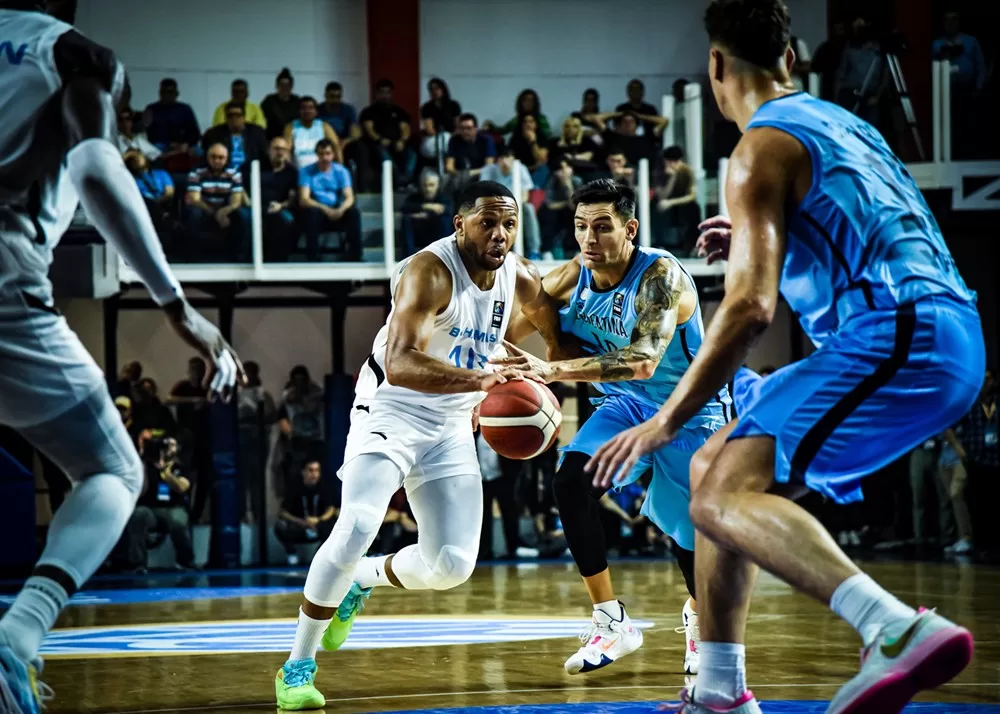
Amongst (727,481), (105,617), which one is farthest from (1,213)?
(105,617)

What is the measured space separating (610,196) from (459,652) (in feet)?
7.54

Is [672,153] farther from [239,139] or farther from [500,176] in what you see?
[239,139]

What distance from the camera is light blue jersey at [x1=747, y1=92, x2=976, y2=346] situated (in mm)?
3279

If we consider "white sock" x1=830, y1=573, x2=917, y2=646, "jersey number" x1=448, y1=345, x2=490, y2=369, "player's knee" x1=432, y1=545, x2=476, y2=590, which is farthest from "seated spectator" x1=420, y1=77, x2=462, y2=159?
"white sock" x1=830, y1=573, x2=917, y2=646

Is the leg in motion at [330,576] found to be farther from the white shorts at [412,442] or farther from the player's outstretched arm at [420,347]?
the player's outstretched arm at [420,347]

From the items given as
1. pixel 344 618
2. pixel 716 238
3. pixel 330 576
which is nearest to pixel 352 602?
pixel 344 618

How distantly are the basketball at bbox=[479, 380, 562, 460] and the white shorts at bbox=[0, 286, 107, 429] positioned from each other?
72.8 inches

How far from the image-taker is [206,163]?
12508 millimetres

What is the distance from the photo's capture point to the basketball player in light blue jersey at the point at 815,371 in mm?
3189

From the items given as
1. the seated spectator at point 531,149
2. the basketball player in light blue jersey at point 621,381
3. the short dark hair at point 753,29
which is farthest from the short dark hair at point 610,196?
the seated spectator at point 531,149

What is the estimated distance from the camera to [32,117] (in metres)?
3.97

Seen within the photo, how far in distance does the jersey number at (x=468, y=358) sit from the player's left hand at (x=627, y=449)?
2.19m

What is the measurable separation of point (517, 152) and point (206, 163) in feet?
11.2

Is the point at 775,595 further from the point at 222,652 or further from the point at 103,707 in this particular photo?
the point at 103,707
